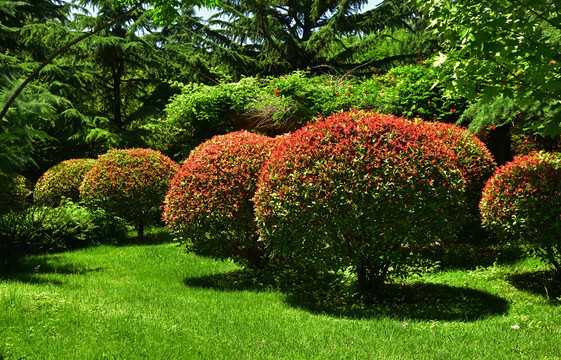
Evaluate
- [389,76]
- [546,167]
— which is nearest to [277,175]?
[546,167]

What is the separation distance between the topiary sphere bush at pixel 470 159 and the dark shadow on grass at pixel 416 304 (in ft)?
10.8

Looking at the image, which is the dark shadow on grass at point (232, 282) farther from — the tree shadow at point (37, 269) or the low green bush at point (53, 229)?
the low green bush at point (53, 229)

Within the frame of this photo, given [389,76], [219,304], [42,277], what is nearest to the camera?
[219,304]

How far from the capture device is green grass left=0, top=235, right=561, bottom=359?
14.9 ft

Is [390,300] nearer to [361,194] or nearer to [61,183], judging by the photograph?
[361,194]

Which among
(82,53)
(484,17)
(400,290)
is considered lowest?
(400,290)

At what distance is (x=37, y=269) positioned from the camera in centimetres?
848

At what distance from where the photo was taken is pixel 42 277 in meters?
7.84

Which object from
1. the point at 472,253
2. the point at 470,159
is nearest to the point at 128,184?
the point at 470,159

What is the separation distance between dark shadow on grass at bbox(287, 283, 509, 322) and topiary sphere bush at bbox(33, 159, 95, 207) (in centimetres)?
1028

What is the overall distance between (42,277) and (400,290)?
5853 mm

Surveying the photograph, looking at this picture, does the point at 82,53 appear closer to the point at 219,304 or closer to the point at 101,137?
the point at 101,137

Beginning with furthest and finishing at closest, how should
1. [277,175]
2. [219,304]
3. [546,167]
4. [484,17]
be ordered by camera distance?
[546,167]
[277,175]
[219,304]
[484,17]

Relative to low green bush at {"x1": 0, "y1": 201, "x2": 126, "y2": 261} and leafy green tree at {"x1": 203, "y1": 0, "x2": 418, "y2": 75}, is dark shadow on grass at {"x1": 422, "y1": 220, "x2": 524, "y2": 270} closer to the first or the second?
low green bush at {"x1": 0, "y1": 201, "x2": 126, "y2": 261}
